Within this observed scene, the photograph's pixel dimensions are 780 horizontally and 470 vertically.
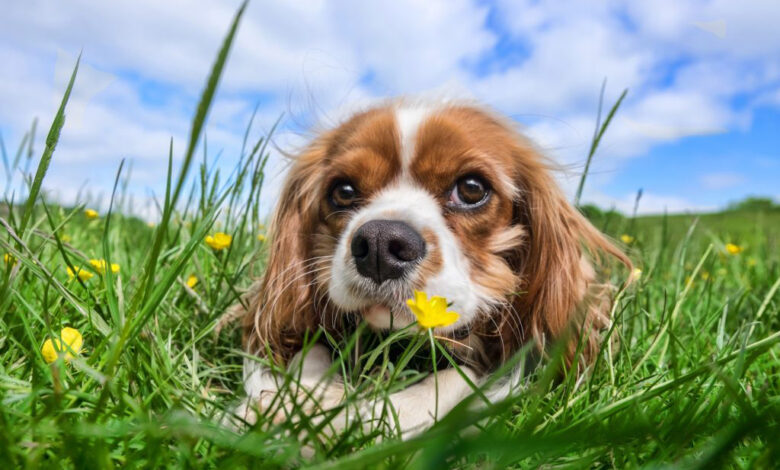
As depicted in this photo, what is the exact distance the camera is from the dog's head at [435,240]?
1.59 metres

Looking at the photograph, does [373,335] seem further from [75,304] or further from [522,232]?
[75,304]

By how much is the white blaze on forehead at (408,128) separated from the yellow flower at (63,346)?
3.31 feet

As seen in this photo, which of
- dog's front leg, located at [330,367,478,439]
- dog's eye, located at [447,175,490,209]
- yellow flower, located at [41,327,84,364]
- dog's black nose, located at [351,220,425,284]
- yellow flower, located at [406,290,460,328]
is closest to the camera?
yellow flower, located at [406,290,460,328]

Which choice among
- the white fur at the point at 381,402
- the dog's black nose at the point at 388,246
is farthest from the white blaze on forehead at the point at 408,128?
the white fur at the point at 381,402

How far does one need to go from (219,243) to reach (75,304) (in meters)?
0.73

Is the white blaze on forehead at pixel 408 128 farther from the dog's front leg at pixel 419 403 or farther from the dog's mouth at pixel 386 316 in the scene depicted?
the dog's front leg at pixel 419 403

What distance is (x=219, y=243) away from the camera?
2016mm

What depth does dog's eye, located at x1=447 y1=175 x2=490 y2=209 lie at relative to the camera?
1823 millimetres

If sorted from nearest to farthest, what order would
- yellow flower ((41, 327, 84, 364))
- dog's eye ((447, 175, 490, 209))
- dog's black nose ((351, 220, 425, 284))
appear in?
yellow flower ((41, 327, 84, 364)) → dog's black nose ((351, 220, 425, 284)) → dog's eye ((447, 175, 490, 209))

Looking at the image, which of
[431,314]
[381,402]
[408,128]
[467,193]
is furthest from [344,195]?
[431,314]

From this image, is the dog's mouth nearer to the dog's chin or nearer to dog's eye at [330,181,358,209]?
the dog's chin

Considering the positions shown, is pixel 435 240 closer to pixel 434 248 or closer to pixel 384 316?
pixel 434 248

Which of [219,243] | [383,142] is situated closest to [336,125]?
[383,142]

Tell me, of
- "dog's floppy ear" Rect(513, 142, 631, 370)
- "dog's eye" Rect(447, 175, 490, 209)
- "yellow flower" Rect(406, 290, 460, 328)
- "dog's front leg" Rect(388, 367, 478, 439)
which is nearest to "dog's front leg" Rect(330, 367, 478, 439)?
"dog's front leg" Rect(388, 367, 478, 439)
